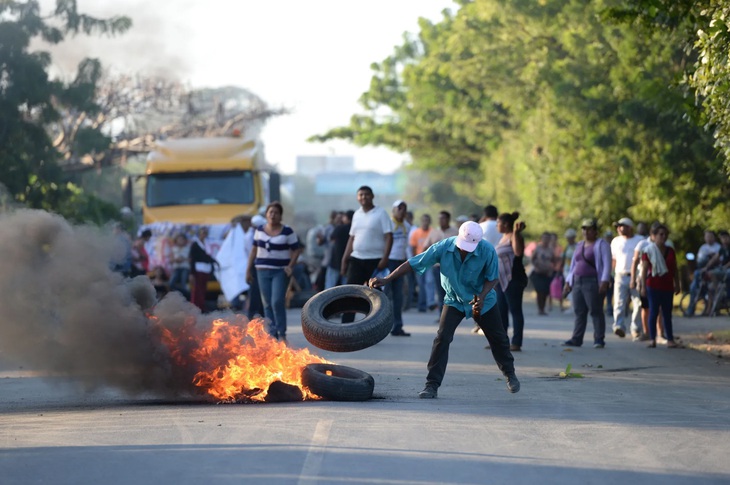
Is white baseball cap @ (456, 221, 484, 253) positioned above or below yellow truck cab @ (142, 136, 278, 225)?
below

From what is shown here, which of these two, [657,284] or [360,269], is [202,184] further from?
[657,284]

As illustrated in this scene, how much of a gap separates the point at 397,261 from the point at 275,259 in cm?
374

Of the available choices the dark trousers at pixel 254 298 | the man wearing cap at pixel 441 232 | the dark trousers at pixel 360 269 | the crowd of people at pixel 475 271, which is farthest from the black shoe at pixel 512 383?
the man wearing cap at pixel 441 232

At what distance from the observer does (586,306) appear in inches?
684

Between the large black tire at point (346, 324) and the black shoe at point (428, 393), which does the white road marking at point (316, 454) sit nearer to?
the black shoe at point (428, 393)

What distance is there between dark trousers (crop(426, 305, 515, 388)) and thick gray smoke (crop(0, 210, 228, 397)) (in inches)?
79.3

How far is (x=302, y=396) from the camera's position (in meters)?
10.8

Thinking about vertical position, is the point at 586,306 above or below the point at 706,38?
below

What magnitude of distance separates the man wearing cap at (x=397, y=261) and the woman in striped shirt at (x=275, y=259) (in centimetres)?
237

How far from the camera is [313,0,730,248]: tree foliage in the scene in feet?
91.9

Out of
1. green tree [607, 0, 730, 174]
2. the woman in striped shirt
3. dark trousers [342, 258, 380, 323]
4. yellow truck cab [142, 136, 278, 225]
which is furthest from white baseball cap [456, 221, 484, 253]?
yellow truck cab [142, 136, 278, 225]

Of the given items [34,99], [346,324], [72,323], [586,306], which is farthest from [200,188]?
[72,323]

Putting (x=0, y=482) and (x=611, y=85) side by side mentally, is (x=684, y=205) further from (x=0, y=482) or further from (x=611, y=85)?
(x=0, y=482)

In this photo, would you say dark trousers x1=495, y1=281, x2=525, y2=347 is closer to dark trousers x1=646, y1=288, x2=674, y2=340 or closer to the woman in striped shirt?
dark trousers x1=646, y1=288, x2=674, y2=340
